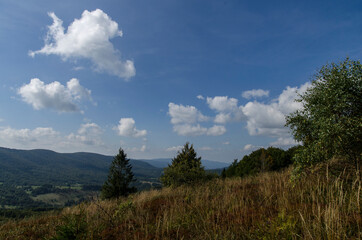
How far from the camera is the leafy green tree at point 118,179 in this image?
47.4m

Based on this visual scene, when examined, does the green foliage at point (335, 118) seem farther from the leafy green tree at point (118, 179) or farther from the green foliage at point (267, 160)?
the leafy green tree at point (118, 179)

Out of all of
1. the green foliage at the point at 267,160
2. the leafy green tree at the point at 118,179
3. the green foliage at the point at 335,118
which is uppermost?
the green foliage at the point at 335,118

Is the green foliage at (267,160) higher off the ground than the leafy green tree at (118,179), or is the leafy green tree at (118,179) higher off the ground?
the green foliage at (267,160)

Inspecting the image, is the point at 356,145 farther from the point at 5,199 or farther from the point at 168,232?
the point at 5,199

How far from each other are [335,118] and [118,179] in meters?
50.3

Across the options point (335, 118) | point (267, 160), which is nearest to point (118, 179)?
point (267, 160)

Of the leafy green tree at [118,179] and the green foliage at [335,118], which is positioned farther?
the leafy green tree at [118,179]

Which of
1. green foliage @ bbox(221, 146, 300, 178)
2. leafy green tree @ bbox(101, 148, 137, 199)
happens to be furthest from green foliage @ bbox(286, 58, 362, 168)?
leafy green tree @ bbox(101, 148, 137, 199)

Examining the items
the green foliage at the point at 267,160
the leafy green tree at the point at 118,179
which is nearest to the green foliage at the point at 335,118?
the green foliage at the point at 267,160

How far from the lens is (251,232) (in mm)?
3961

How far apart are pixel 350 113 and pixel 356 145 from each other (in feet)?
4.94

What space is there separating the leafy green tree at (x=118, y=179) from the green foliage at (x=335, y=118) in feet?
150

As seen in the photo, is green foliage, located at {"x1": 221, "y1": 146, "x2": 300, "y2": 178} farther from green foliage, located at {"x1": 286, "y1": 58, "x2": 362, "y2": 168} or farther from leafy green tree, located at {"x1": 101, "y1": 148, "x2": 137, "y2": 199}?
green foliage, located at {"x1": 286, "y1": 58, "x2": 362, "y2": 168}

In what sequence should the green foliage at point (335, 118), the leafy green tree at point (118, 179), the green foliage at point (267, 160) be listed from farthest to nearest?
the leafy green tree at point (118, 179)
the green foliage at point (267, 160)
the green foliage at point (335, 118)
